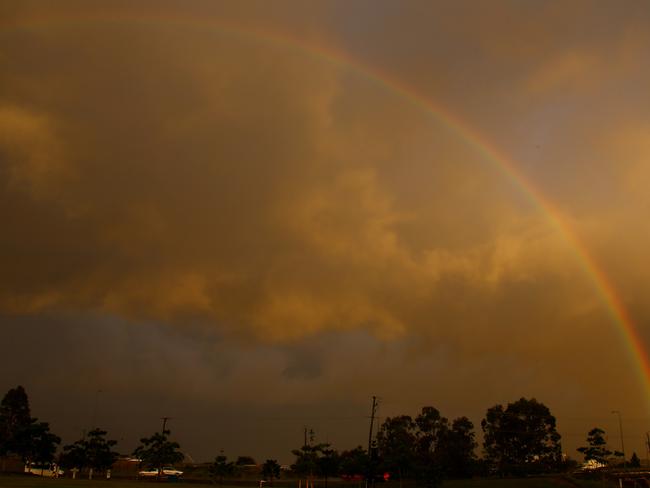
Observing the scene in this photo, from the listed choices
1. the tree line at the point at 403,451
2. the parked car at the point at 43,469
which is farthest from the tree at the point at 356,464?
the parked car at the point at 43,469

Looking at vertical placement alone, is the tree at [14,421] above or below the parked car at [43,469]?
above

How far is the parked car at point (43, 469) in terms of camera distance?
10139 cm

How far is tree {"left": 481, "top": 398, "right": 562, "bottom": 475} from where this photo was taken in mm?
118562

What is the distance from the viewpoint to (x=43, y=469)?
104 meters

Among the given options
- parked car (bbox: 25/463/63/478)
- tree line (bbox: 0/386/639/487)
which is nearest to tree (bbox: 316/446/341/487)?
tree line (bbox: 0/386/639/487)

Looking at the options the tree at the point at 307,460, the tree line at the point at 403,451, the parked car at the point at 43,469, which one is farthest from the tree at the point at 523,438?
the parked car at the point at 43,469

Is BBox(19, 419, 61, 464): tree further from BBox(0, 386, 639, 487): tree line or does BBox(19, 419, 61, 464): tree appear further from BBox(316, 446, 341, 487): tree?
BBox(316, 446, 341, 487): tree

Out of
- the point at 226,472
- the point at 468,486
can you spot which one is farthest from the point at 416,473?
the point at 226,472

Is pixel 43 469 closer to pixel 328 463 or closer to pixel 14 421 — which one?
pixel 14 421

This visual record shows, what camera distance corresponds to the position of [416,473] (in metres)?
85.1

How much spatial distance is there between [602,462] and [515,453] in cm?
1556

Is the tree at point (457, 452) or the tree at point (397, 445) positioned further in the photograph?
the tree at point (457, 452)

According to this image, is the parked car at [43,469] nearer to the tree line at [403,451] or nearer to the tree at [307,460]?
the tree line at [403,451]

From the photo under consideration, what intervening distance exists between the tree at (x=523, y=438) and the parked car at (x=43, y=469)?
78695 millimetres
